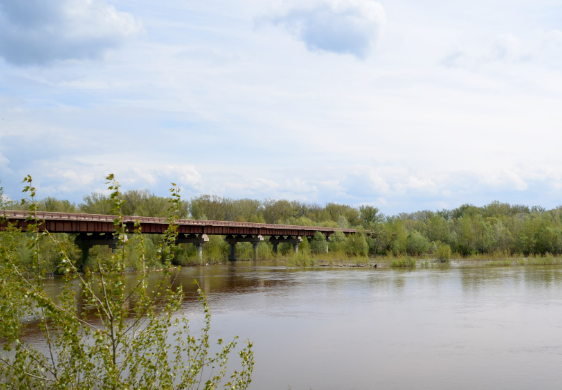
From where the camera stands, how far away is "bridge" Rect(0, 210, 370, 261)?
160ft

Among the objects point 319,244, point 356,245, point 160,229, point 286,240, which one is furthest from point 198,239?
point 286,240

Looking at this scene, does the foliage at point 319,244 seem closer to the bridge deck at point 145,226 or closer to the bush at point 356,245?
the bridge deck at point 145,226

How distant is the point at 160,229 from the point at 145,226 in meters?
2.25

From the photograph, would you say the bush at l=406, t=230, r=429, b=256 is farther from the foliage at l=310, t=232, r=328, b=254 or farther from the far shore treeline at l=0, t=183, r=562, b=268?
the foliage at l=310, t=232, r=328, b=254

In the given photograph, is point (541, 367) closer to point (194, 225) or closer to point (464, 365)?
point (464, 365)

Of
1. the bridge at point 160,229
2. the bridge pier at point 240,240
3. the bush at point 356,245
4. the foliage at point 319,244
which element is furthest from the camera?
the foliage at point 319,244

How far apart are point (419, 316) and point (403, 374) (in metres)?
9.20

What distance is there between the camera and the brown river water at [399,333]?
14180mm

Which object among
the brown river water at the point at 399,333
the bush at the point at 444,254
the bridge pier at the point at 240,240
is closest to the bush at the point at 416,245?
the bush at the point at 444,254

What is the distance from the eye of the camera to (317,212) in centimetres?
13862

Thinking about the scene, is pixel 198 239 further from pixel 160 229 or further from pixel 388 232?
pixel 388 232

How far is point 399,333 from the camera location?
1977 centimetres

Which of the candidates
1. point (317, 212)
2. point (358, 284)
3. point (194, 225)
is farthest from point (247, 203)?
point (358, 284)

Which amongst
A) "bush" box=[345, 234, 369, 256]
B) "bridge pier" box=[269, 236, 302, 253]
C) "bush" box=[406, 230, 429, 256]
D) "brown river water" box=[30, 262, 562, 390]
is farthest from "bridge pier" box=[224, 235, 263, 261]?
"brown river water" box=[30, 262, 562, 390]
